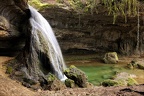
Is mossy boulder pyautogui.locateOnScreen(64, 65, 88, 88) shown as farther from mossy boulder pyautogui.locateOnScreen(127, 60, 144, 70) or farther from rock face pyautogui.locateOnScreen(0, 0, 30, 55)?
mossy boulder pyautogui.locateOnScreen(127, 60, 144, 70)

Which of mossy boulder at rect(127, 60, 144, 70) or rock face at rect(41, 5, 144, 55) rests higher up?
rock face at rect(41, 5, 144, 55)

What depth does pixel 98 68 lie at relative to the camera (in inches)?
729

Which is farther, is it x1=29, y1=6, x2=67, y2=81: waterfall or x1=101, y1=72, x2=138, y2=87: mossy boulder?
x1=101, y1=72, x2=138, y2=87: mossy boulder

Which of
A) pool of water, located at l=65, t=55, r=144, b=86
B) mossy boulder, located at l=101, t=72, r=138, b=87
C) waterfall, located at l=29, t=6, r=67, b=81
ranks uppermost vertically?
waterfall, located at l=29, t=6, r=67, b=81

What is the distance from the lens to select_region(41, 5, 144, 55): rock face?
64.6 feet

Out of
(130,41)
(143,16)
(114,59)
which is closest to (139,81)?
(114,59)

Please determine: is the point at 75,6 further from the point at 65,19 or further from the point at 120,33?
the point at 120,33

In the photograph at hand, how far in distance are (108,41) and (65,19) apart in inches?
192

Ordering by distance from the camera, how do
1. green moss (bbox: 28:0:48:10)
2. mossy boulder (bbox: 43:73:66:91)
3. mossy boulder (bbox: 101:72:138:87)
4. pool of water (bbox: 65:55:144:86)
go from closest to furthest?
mossy boulder (bbox: 43:73:66:91) → mossy boulder (bbox: 101:72:138:87) → pool of water (bbox: 65:55:144:86) → green moss (bbox: 28:0:48:10)

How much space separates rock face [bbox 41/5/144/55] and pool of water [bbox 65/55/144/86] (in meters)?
0.92

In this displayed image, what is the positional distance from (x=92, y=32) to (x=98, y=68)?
413 centimetres

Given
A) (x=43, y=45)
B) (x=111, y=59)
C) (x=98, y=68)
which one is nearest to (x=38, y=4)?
(x=43, y=45)

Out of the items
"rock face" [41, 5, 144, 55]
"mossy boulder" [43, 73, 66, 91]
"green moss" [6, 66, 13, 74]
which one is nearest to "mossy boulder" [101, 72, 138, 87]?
"mossy boulder" [43, 73, 66, 91]

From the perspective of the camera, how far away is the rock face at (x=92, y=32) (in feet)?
64.6
